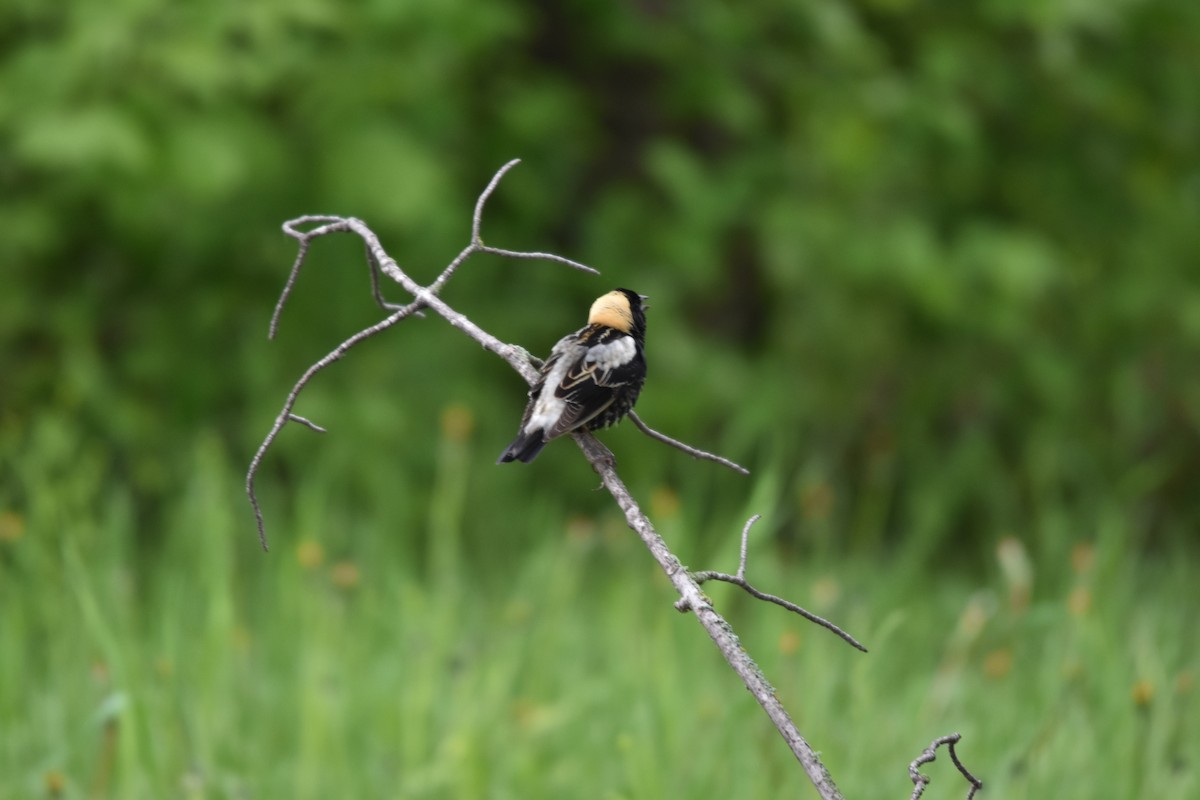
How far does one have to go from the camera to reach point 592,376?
2.27m

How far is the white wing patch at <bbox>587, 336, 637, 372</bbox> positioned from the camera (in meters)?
2.29

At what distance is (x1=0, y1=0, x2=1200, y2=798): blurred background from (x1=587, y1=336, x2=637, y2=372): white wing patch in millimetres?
1353

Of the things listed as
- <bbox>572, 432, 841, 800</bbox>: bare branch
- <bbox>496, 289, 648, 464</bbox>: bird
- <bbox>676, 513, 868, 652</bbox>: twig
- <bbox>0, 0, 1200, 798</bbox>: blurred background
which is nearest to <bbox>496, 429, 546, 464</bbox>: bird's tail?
<bbox>496, 289, 648, 464</bbox>: bird

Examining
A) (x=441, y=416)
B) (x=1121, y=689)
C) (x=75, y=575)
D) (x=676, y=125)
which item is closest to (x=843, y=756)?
(x=1121, y=689)

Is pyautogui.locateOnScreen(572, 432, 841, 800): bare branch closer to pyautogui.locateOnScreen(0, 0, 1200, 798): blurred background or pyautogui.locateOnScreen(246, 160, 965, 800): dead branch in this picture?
pyautogui.locateOnScreen(246, 160, 965, 800): dead branch

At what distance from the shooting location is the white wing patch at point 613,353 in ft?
7.52

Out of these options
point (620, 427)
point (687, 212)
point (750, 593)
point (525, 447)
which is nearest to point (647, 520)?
point (750, 593)

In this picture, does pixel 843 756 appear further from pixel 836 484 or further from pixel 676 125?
pixel 676 125

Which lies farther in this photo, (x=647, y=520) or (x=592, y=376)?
(x=592, y=376)

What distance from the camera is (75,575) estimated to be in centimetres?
354

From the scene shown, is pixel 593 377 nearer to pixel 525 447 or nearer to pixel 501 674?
pixel 525 447

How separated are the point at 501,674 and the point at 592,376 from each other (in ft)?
6.03

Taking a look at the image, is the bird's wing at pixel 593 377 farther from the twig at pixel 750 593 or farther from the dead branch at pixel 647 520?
the twig at pixel 750 593

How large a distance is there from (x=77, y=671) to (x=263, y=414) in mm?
1895
